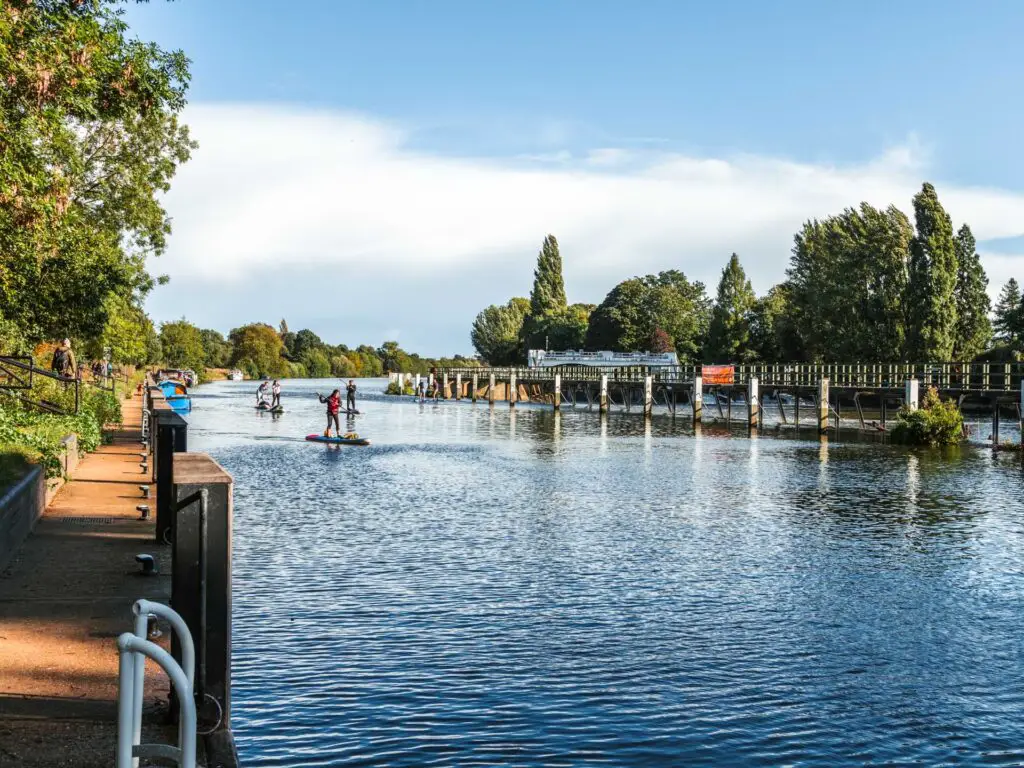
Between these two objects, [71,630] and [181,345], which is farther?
[181,345]

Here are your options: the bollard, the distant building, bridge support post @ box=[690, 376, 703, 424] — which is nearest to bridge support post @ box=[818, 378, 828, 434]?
bridge support post @ box=[690, 376, 703, 424]

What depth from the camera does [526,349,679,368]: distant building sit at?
343 feet

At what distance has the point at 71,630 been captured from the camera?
362 inches

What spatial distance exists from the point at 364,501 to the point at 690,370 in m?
77.0

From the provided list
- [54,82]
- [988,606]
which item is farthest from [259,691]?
[54,82]

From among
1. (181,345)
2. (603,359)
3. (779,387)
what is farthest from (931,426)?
(181,345)

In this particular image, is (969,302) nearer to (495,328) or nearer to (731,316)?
(731,316)

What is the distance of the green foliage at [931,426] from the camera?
4562cm

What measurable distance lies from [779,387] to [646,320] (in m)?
63.4

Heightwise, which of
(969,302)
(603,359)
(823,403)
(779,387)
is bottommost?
(823,403)

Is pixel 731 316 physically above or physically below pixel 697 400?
above

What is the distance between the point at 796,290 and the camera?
314ft

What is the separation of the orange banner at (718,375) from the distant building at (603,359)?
32572mm

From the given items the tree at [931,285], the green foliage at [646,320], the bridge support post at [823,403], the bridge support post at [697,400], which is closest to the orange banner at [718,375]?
the bridge support post at [697,400]
